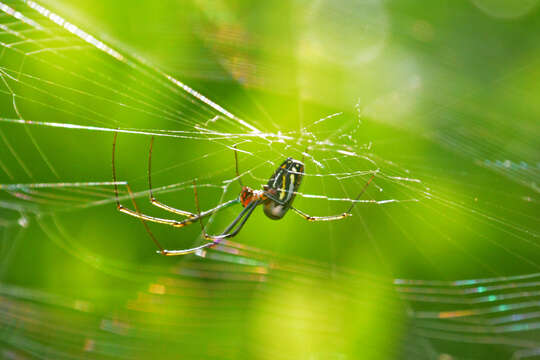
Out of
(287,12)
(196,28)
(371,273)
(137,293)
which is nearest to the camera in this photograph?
(137,293)

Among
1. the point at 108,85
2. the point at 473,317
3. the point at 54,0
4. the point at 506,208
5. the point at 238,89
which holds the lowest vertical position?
the point at 473,317

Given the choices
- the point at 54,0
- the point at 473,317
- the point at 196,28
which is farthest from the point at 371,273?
the point at 54,0

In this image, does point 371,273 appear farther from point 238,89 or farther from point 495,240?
point 238,89

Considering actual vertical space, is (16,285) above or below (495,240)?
below

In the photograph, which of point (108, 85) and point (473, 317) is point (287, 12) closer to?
point (108, 85)

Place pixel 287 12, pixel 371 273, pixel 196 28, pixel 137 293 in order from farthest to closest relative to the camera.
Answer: pixel 287 12, pixel 196 28, pixel 371 273, pixel 137 293

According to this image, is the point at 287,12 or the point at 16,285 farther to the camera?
the point at 287,12
